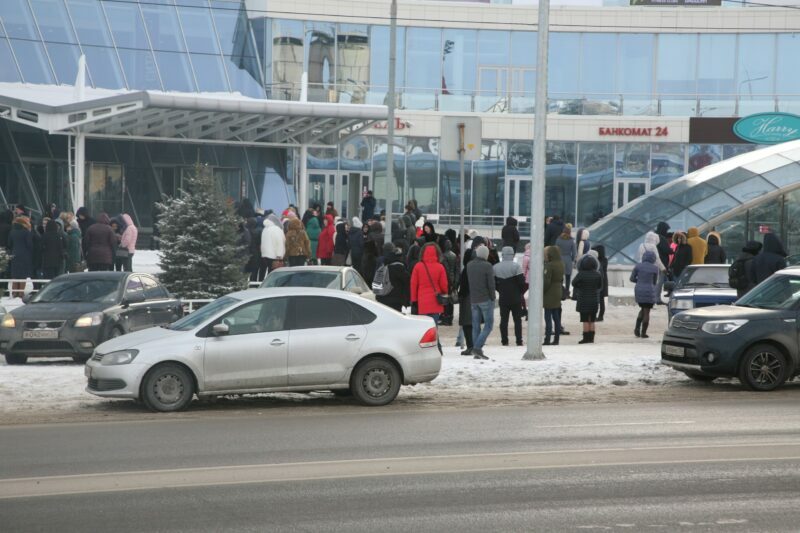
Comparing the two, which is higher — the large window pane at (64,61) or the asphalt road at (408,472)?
the large window pane at (64,61)

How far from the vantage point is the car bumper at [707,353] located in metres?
17.1

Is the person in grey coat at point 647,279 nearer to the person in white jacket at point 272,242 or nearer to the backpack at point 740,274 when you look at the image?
the backpack at point 740,274

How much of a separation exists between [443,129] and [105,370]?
29.0 feet

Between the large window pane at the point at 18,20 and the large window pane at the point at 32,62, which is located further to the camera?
the large window pane at the point at 18,20

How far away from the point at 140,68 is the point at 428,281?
29.7 meters

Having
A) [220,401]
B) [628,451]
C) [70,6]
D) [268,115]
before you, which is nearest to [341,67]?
[70,6]

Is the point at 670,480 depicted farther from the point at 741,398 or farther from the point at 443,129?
the point at 443,129

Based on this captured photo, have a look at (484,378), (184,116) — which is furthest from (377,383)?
(184,116)

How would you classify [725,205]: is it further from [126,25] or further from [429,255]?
[126,25]

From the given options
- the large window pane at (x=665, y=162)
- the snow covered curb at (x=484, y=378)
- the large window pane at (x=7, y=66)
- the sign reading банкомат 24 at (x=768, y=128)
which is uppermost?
the large window pane at (x=7, y=66)

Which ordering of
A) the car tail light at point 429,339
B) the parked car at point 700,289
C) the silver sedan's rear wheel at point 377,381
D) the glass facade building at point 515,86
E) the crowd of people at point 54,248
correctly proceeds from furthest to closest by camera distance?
the glass facade building at point 515,86 → the crowd of people at point 54,248 → the parked car at point 700,289 → the car tail light at point 429,339 → the silver sedan's rear wheel at point 377,381

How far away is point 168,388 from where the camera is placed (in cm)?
1487

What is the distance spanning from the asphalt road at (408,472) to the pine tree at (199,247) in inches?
435

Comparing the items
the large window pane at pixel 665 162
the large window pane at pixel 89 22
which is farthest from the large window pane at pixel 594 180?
the large window pane at pixel 89 22
